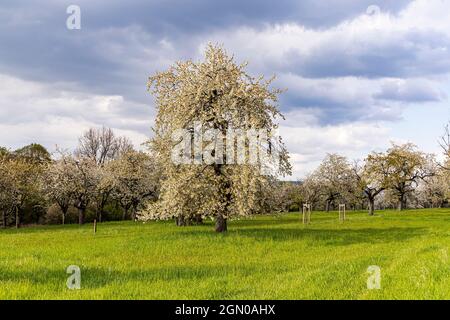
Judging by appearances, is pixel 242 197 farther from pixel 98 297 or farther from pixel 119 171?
pixel 119 171

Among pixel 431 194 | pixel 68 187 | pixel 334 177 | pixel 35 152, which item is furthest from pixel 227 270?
pixel 431 194

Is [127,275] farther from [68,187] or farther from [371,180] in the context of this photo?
[371,180]

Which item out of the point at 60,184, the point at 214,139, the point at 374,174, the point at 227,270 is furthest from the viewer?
the point at 374,174

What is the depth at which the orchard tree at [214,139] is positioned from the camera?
30.8 m

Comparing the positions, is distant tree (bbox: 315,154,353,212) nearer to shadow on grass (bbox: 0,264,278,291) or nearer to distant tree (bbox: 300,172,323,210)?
distant tree (bbox: 300,172,323,210)

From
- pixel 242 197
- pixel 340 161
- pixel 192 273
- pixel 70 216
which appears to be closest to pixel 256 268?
pixel 192 273

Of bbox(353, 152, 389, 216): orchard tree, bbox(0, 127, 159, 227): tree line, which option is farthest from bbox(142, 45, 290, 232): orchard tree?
bbox(353, 152, 389, 216): orchard tree

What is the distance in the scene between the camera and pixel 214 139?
31734mm

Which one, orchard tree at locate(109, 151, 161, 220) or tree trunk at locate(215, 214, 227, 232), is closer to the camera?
tree trunk at locate(215, 214, 227, 232)

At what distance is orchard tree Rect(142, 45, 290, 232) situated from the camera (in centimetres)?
3084

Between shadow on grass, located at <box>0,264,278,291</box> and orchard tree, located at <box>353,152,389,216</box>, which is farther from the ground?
orchard tree, located at <box>353,152,389,216</box>
